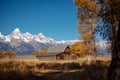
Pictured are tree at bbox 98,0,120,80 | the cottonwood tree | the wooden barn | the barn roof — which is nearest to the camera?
tree at bbox 98,0,120,80

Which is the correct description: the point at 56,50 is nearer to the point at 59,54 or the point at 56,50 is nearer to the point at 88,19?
the point at 59,54

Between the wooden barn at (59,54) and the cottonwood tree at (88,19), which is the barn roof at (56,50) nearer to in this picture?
the wooden barn at (59,54)

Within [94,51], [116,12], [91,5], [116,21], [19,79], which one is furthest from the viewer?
[94,51]

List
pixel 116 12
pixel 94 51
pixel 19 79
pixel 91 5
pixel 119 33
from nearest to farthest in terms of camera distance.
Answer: pixel 119 33
pixel 116 12
pixel 19 79
pixel 91 5
pixel 94 51

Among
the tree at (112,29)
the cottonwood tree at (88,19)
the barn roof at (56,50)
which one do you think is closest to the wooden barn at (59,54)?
the barn roof at (56,50)

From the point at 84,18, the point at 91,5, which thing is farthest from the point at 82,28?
the point at 91,5

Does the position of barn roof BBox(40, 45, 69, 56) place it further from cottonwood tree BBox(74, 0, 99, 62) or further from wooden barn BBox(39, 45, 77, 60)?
cottonwood tree BBox(74, 0, 99, 62)

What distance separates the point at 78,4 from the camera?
35812 mm

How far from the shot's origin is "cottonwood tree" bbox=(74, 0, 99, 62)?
35047mm

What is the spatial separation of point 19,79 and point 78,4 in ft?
76.8

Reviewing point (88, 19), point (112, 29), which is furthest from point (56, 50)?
point (112, 29)

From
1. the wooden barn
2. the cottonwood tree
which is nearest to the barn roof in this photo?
the wooden barn

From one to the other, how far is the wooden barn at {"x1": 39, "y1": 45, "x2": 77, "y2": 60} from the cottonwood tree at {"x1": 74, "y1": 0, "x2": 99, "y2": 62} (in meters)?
43.4

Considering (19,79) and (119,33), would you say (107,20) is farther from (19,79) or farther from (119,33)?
(19,79)
